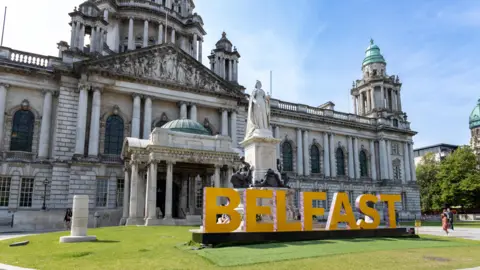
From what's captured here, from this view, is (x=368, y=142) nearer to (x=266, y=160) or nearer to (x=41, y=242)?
(x=266, y=160)

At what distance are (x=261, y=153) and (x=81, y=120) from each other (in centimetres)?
2467

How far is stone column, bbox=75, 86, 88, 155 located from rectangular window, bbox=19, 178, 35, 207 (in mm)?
5118

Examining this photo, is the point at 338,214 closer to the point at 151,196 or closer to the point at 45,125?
the point at 151,196

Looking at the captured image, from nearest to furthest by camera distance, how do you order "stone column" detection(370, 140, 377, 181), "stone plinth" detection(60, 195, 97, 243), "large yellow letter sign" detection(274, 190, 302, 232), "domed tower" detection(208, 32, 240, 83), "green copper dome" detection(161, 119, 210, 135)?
"large yellow letter sign" detection(274, 190, 302, 232)
"stone plinth" detection(60, 195, 97, 243)
"green copper dome" detection(161, 119, 210, 135)
"domed tower" detection(208, 32, 240, 83)
"stone column" detection(370, 140, 377, 181)

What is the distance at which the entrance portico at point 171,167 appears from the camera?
27.5 m

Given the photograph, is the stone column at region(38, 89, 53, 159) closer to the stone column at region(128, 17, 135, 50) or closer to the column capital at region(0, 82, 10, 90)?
the column capital at region(0, 82, 10, 90)

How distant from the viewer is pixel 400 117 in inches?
2564

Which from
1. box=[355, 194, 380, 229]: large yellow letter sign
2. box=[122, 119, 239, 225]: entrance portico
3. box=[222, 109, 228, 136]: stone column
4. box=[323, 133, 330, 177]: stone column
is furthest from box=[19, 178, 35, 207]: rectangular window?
box=[323, 133, 330, 177]: stone column

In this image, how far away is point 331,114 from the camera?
58531 mm

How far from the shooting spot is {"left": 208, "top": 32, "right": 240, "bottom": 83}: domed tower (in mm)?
50281

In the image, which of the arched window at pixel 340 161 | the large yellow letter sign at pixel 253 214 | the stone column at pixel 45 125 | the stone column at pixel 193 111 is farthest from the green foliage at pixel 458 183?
the stone column at pixel 45 125

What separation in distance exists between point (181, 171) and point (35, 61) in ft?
64.3

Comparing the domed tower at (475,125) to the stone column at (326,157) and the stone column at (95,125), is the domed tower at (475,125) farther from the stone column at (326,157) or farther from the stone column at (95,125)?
the stone column at (95,125)

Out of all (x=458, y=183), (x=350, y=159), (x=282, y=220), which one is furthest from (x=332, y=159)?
(x=282, y=220)
